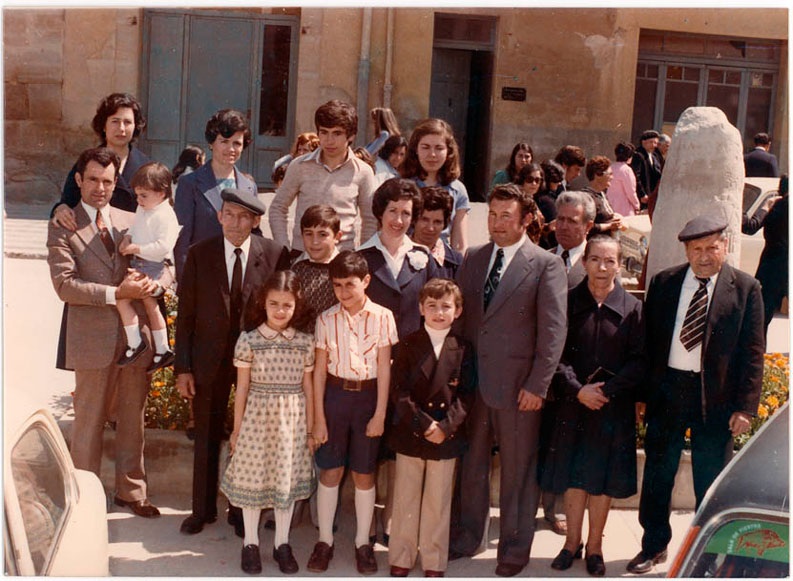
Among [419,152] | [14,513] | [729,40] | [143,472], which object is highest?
[729,40]

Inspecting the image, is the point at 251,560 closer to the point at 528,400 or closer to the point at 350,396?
the point at 350,396

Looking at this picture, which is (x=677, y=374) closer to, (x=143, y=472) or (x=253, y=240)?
(x=253, y=240)

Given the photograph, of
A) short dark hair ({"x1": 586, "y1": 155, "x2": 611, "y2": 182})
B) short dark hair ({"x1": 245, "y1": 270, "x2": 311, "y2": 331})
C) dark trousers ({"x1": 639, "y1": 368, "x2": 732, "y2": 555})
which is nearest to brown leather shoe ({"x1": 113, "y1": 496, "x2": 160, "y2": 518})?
short dark hair ({"x1": 245, "y1": 270, "x2": 311, "y2": 331})

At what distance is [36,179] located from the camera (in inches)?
570

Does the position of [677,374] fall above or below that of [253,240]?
below

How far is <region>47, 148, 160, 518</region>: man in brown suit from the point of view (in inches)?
214

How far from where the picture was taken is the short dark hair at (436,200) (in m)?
5.70

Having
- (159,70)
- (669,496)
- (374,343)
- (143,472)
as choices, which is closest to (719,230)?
(669,496)

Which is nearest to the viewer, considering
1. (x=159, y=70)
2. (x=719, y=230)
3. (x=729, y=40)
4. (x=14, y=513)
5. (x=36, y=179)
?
(x=14, y=513)

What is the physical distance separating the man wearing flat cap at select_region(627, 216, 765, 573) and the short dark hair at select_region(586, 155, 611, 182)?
106 inches

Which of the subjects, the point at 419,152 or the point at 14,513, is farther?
the point at 419,152

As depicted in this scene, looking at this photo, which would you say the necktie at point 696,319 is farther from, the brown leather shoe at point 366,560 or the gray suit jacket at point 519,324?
the brown leather shoe at point 366,560

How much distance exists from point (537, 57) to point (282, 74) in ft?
12.9

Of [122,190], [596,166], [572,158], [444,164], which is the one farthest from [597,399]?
[572,158]
